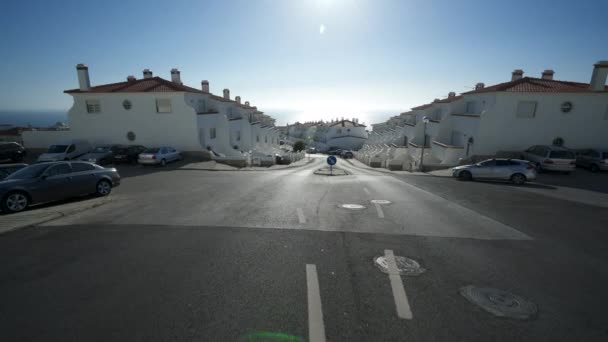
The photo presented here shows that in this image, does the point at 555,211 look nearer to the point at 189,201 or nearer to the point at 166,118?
the point at 189,201

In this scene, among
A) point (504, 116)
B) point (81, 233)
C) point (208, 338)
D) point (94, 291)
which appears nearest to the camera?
point (208, 338)

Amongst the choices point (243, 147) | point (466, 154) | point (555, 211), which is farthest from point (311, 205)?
point (243, 147)

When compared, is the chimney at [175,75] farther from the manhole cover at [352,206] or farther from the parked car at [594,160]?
the parked car at [594,160]

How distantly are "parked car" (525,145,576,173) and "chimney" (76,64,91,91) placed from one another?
3670 centimetres

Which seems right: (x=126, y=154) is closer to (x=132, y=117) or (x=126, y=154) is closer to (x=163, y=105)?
(x=132, y=117)

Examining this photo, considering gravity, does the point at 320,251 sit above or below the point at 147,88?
below

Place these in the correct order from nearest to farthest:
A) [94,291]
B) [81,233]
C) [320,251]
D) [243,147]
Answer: [94,291], [320,251], [81,233], [243,147]

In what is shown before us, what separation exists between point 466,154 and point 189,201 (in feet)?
79.2

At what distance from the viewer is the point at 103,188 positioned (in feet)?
35.3

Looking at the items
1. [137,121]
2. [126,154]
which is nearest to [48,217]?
[126,154]

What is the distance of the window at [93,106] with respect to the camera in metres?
23.5

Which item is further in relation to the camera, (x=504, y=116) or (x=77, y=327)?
(x=504, y=116)

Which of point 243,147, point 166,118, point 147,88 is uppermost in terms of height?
point 147,88

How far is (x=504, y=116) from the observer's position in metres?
22.0
